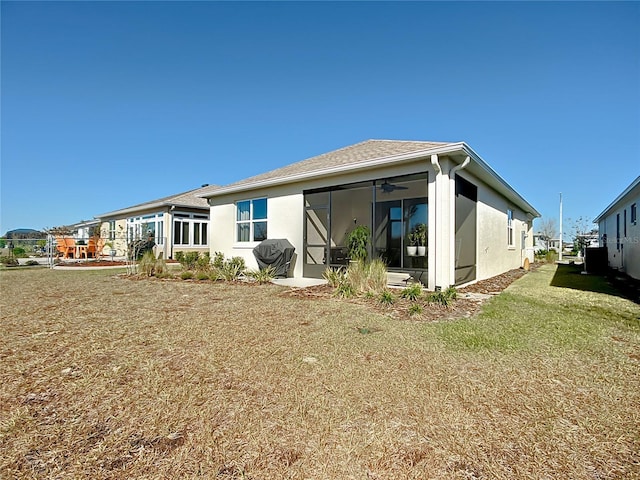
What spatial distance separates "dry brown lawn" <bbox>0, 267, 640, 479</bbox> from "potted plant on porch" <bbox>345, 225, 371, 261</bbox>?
153 inches

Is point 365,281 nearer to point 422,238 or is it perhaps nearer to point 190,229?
point 422,238

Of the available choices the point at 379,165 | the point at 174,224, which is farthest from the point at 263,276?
the point at 174,224

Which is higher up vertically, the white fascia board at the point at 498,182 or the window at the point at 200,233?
the white fascia board at the point at 498,182

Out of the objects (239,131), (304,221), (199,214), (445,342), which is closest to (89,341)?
(445,342)

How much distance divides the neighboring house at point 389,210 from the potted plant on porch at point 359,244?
0.27 meters

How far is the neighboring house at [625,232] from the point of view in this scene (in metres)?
10.5

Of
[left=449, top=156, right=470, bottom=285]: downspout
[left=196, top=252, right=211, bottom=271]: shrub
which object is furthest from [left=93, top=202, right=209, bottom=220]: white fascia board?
[left=449, top=156, right=470, bottom=285]: downspout

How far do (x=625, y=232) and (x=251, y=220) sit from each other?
14611 millimetres

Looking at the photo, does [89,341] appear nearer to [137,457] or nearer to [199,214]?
[137,457]

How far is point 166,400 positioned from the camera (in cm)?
235

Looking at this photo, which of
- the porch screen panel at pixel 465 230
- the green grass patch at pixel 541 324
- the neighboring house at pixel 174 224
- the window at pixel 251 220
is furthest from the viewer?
the neighboring house at pixel 174 224

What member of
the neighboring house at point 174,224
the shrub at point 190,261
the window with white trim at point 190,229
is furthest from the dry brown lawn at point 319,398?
the window with white trim at point 190,229

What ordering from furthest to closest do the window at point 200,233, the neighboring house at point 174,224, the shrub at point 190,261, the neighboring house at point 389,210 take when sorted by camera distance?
the window at point 200,233 → the neighboring house at point 174,224 → the shrub at point 190,261 → the neighboring house at point 389,210

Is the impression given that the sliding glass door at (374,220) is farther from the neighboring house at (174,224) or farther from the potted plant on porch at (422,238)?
the neighboring house at (174,224)
